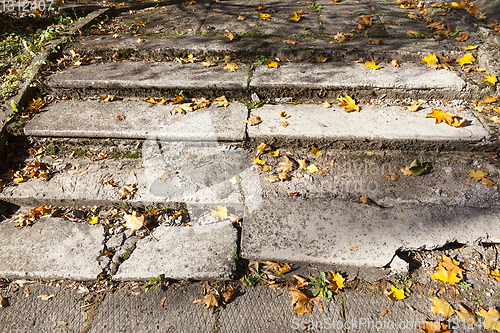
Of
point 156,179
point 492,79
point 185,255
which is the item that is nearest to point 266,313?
point 185,255

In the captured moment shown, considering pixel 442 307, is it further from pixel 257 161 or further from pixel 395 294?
pixel 257 161

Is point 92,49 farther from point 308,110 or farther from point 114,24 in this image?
point 308,110

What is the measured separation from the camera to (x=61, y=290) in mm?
1880

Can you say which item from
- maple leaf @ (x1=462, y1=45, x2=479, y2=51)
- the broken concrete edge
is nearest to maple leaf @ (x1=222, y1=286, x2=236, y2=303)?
the broken concrete edge

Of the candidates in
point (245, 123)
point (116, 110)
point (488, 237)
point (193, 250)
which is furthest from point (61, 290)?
point (488, 237)

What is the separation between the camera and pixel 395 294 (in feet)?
5.73

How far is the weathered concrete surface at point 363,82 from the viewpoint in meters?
2.56

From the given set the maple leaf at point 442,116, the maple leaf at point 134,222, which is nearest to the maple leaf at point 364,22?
the maple leaf at point 442,116

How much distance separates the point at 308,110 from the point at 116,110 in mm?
1792

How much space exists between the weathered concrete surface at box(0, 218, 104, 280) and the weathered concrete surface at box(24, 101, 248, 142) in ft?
2.63

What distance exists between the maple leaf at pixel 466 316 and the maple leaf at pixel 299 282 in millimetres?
867

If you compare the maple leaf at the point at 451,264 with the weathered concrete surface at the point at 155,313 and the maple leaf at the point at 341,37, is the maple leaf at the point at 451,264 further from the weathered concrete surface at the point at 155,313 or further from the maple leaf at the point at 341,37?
the maple leaf at the point at 341,37

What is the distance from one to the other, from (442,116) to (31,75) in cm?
389

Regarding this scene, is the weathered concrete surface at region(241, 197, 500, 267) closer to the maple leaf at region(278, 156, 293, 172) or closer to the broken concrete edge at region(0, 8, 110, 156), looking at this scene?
the maple leaf at region(278, 156, 293, 172)
